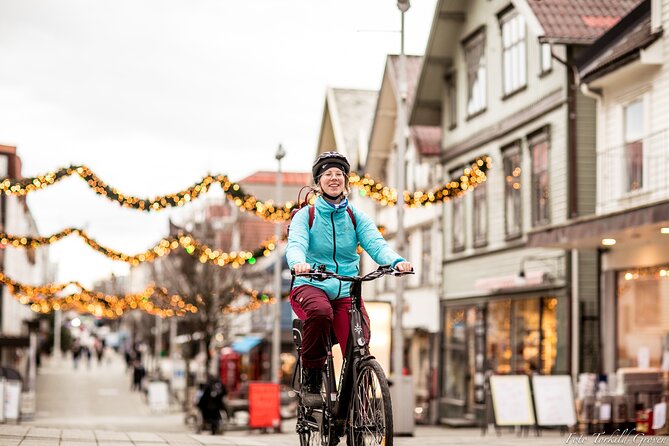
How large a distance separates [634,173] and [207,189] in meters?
8.07

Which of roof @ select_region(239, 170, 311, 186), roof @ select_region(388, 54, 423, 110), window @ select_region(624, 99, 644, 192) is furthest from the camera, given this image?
roof @ select_region(239, 170, 311, 186)

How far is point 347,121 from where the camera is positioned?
49.7m

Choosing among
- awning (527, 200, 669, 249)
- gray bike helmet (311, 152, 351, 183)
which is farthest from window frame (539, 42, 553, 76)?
gray bike helmet (311, 152, 351, 183)

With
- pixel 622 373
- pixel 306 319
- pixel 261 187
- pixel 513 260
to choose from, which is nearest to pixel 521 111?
pixel 513 260

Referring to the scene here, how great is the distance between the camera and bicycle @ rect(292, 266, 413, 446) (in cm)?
735

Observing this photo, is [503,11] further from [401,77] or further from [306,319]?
[306,319]

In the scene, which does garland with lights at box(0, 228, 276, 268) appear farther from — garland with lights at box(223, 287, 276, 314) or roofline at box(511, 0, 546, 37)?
garland with lights at box(223, 287, 276, 314)

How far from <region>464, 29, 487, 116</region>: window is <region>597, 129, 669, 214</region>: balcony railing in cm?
782

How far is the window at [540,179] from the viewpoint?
27062 mm

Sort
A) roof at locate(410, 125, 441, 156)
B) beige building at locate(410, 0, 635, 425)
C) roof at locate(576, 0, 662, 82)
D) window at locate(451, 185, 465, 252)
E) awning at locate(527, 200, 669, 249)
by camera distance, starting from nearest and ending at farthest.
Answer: awning at locate(527, 200, 669, 249) → roof at locate(576, 0, 662, 82) → beige building at locate(410, 0, 635, 425) → window at locate(451, 185, 465, 252) → roof at locate(410, 125, 441, 156)

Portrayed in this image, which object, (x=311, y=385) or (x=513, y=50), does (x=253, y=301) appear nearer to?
(x=513, y=50)

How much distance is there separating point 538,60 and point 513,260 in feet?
16.0

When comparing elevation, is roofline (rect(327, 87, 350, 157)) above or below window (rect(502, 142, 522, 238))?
above

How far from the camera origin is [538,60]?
2764 centimetres
